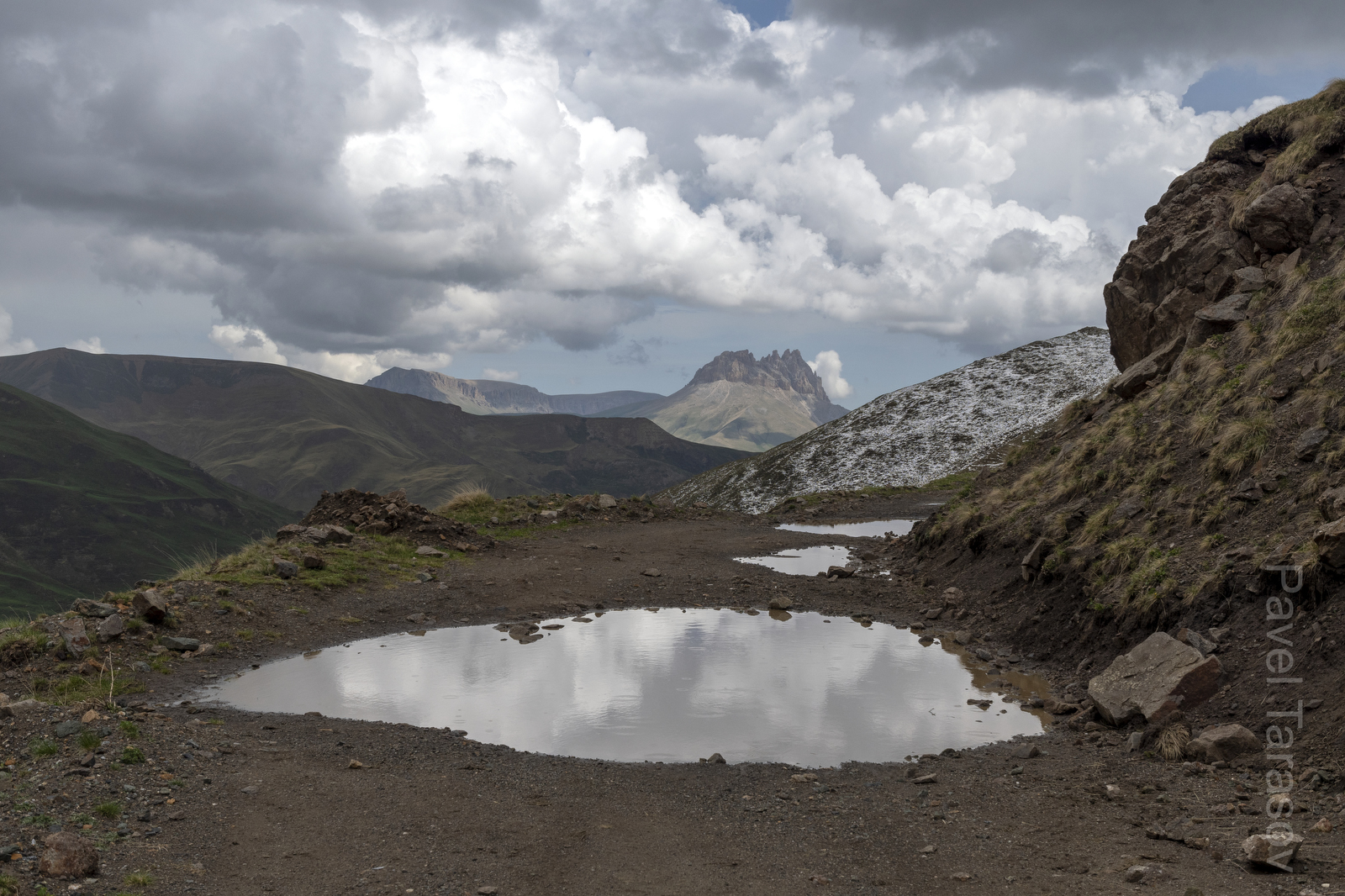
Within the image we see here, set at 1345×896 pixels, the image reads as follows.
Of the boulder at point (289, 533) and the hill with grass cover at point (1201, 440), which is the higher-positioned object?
the hill with grass cover at point (1201, 440)

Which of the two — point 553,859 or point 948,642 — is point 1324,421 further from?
point 553,859

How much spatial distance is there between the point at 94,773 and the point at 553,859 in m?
4.94

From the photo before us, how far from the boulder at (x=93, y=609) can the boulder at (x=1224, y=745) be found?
16.2 metres

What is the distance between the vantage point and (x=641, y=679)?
12.8 m

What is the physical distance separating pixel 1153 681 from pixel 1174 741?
4.07 feet

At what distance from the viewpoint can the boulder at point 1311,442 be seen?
12312 mm

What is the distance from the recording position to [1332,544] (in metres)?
9.88

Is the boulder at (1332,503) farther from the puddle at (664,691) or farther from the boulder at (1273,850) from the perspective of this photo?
the boulder at (1273,850)

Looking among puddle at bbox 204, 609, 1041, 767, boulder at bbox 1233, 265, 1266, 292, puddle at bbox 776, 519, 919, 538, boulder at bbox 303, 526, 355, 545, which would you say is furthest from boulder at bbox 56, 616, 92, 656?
boulder at bbox 1233, 265, 1266, 292

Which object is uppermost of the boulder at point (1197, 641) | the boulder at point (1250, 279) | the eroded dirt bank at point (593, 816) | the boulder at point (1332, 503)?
the boulder at point (1250, 279)

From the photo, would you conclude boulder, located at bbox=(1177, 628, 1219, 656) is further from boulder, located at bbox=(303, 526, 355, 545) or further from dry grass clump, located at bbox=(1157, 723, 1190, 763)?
boulder, located at bbox=(303, 526, 355, 545)

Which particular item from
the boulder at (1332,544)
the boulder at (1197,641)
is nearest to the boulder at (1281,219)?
the boulder at (1332,544)

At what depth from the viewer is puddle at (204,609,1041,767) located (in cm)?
1034

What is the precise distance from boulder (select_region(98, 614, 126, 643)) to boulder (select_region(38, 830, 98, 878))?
25.9 ft
